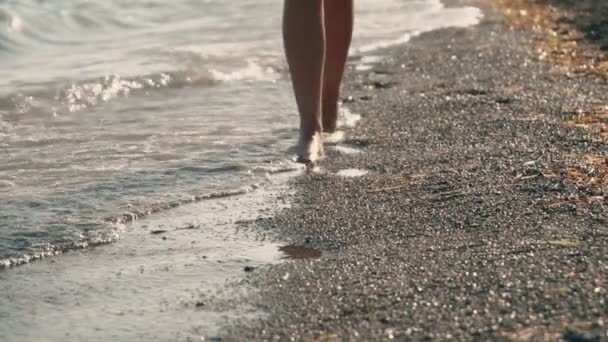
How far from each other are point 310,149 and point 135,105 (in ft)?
5.21

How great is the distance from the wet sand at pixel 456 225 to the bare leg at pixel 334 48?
0.43 ft

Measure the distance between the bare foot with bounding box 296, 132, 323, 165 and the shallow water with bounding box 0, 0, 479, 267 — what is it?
0.08m

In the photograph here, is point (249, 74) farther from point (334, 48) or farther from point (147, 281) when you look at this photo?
point (147, 281)

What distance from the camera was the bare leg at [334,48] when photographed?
4.86 m

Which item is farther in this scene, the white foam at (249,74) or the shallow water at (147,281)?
the white foam at (249,74)

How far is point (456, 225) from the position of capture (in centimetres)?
332

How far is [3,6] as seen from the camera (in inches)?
340

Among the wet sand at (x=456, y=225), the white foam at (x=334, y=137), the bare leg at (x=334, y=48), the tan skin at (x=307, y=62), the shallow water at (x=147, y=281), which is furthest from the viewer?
the bare leg at (x=334, y=48)

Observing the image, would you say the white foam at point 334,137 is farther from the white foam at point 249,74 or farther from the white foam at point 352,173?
the white foam at point 249,74

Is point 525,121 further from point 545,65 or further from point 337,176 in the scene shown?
point 545,65

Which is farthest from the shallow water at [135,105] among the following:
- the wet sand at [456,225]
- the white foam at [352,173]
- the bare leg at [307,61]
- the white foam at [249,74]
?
the wet sand at [456,225]

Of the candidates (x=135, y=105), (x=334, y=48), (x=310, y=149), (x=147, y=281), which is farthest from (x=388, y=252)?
(x=135, y=105)

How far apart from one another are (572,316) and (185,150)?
8.04 feet

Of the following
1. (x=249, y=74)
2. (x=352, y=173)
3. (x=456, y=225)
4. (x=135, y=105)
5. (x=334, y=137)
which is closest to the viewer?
(x=456, y=225)
